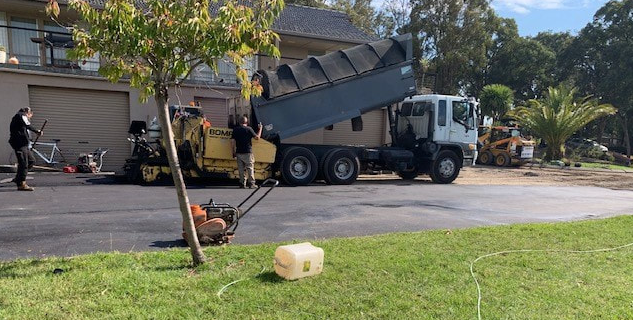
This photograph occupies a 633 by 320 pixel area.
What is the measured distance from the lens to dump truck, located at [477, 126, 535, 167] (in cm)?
2358

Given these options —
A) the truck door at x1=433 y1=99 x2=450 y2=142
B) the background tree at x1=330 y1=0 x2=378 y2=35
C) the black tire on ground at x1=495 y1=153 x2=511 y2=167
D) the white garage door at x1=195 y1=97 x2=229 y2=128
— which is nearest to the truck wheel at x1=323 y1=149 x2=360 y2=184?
the truck door at x1=433 y1=99 x2=450 y2=142

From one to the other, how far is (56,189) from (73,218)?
11.3 ft

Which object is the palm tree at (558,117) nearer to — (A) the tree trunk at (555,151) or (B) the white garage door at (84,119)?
(A) the tree trunk at (555,151)

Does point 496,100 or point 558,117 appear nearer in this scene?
point 558,117

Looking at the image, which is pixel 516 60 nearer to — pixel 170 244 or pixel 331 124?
pixel 331 124

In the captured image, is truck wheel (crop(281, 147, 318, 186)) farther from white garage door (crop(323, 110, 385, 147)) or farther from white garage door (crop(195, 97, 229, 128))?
white garage door (crop(323, 110, 385, 147))

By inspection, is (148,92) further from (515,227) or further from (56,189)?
(56,189)

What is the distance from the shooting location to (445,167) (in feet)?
46.6

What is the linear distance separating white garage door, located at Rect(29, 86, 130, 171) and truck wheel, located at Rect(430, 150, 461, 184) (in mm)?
10343

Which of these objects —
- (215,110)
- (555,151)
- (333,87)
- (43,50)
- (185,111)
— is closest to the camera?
(185,111)

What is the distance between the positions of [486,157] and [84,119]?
20541 millimetres

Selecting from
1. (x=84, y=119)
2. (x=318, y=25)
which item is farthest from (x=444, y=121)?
(x=84, y=119)

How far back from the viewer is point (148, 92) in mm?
4008

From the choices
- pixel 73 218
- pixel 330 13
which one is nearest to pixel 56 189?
pixel 73 218
